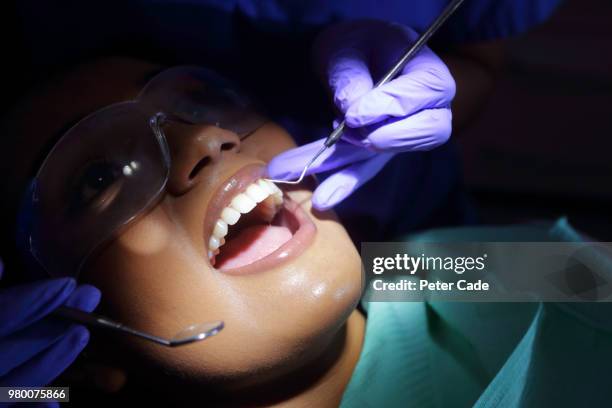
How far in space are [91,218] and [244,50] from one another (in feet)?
1.92

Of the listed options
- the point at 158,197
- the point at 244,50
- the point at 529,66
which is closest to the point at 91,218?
the point at 158,197

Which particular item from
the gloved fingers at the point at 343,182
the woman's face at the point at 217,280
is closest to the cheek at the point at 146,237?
the woman's face at the point at 217,280

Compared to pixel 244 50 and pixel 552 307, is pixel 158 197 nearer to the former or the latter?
pixel 244 50

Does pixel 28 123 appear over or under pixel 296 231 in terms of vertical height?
over

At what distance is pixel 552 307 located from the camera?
3.52ft

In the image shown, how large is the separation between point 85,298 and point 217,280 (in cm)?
20

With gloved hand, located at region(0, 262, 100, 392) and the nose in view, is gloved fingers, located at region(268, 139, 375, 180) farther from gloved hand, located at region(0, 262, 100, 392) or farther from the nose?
gloved hand, located at region(0, 262, 100, 392)

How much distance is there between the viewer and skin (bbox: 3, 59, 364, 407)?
0.92 meters

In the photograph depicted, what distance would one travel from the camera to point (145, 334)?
918mm

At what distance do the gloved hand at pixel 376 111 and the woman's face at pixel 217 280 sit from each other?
0.08m

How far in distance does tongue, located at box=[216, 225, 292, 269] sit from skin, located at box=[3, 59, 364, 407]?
0.27 ft

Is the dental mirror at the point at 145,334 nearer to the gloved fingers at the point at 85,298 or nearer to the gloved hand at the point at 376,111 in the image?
the gloved fingers at the point at 85,298

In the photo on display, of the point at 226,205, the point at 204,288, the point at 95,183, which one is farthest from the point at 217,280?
the point at 95,183

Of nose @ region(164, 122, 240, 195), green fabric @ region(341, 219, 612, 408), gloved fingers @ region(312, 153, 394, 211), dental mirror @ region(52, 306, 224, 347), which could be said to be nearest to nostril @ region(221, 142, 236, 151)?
nose @ region(164, 122, 240, 195)
